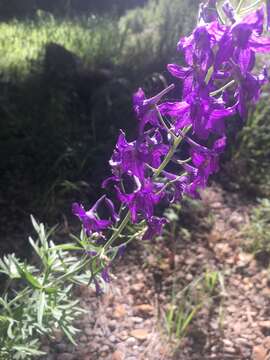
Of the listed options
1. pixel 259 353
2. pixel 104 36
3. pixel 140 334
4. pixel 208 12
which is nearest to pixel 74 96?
pixel 104 36

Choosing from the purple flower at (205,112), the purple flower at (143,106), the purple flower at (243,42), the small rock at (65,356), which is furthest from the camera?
the small rock at (65,356)

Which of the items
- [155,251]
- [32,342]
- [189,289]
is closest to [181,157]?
[155,251]

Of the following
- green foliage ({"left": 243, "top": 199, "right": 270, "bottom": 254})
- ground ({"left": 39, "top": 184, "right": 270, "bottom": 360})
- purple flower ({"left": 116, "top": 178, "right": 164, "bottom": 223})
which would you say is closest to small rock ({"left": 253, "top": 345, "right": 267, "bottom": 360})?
ground ({"left": 39, "top": 184, "right": 270, "bottom": 360})

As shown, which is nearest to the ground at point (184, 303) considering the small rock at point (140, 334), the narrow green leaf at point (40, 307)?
the small rock at point (140, 334)

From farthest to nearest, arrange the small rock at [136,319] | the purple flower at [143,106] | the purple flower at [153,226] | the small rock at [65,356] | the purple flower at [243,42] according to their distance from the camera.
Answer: the small rock at [136,319], the small rock at [65,356], the purple flower at [153,226], the purple flower at [143,106], the purple flower at [243,42]

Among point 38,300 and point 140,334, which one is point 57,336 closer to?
point 140,334

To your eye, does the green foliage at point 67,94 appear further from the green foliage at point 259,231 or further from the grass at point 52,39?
the green foliage at point 259,231

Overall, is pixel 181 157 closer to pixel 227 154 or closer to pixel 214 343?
pixel 227 154
